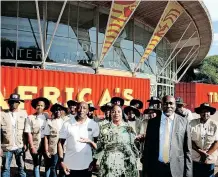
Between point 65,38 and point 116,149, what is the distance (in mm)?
18197

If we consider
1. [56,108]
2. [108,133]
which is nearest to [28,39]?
[56,108]

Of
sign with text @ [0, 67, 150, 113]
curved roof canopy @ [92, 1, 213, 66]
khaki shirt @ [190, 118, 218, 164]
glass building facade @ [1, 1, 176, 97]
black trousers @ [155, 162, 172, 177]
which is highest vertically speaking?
curved roof canopy @ [92, 1, 213, 66]

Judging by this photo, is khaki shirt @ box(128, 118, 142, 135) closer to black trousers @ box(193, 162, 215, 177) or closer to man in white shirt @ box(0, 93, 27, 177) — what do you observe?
black trousers @ box(193, 162, 215, 177)

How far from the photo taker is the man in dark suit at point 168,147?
4152 mm

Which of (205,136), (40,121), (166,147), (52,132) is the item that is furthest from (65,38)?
(166,147)

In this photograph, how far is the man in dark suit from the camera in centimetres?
415

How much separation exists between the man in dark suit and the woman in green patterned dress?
0.92ft

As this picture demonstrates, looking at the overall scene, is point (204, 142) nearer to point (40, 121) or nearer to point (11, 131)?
point (40, 121)

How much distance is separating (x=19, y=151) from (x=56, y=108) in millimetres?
1279

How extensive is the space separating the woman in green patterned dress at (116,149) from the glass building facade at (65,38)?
1667 cm

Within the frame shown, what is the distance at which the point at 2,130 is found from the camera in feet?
20.0

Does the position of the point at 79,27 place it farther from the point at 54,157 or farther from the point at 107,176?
the point at 107,176

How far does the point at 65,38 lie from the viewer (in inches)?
850

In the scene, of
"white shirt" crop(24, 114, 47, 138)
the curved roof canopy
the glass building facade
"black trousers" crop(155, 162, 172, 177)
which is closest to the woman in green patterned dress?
"black trousers" crop(155, 162, 172, 177)
